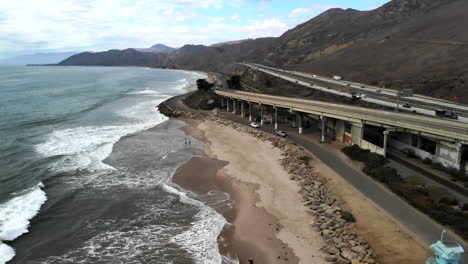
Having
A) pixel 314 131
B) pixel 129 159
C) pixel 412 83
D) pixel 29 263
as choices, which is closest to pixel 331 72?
pixel 412 83

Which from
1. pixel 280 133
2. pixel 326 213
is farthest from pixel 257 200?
pixel 280 133

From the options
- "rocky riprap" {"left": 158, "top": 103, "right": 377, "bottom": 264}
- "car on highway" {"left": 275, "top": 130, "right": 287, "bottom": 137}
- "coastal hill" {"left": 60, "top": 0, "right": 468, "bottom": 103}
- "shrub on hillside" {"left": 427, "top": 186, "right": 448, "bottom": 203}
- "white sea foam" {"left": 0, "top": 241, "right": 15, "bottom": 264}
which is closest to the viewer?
"rocky riprap" {"left": 158, "top": 103, "right": 377, "bottom": 264}

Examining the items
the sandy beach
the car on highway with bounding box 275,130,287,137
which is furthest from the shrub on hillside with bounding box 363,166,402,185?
the car on highway with bounding box 275,130,287,137

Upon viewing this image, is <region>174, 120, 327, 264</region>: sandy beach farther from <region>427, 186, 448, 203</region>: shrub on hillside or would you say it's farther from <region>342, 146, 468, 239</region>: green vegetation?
<region>427, 186, 448, 203</region>: shrub on hillside

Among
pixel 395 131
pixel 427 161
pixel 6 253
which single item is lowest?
pixel 6 253

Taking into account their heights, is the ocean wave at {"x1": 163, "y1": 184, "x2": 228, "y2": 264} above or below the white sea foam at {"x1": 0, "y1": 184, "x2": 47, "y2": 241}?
below

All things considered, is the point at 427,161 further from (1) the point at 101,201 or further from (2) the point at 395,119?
(1) the point at 101,201

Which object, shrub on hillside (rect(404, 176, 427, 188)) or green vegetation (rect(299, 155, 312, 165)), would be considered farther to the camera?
green vegetation (rect(299, 155, 312, 165))

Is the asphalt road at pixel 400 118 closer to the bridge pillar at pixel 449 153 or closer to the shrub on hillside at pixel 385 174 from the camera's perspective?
the bridge pillar at pixel 449 153

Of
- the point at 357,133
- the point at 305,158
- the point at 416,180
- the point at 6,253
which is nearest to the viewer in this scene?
the point at 6,253
